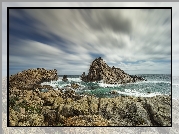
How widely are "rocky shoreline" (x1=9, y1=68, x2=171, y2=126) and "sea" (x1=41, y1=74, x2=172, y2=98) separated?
0.21 ft

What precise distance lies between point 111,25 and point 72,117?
1382mm

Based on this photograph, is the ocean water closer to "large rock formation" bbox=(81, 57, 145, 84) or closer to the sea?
the sea

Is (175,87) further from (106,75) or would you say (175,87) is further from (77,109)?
(77,109)

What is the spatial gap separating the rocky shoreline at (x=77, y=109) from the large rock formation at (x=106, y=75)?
25 centimetres

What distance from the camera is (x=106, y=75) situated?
181 inches

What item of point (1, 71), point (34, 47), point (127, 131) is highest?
point (34, 47)

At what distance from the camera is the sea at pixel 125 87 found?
451 centimetres

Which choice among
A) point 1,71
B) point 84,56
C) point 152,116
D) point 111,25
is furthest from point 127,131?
point 1,71

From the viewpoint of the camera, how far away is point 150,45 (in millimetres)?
4504

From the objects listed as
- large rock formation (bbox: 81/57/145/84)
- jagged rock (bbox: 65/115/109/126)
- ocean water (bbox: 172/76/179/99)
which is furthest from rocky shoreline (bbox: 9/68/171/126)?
large rock formation (bbox: 81/57/145/84)

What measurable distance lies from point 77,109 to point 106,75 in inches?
24.6

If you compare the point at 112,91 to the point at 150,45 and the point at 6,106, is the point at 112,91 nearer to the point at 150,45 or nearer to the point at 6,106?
the point at 150,45

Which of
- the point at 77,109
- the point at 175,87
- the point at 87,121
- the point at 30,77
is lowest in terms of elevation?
the point at 87,121

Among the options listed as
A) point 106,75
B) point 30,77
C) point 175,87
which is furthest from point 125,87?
point 30,77
